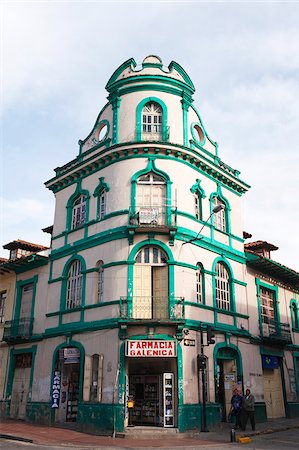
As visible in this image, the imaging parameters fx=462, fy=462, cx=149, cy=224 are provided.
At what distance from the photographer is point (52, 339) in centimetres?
2223

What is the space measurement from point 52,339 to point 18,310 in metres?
4.28

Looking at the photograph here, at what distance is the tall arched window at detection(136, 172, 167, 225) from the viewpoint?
2016cm

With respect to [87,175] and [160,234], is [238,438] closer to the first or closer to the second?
[160,234]

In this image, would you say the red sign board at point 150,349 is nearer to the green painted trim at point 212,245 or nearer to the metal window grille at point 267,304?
the green painted trim at point 212,245

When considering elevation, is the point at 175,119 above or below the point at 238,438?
above

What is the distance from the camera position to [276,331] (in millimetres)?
25188

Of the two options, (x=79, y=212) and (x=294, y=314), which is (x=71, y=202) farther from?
(x=294, y=314)

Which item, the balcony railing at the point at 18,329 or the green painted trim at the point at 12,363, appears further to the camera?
the balcony railing at the point at 18,329

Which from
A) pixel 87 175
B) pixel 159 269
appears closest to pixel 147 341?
pixel 159 269

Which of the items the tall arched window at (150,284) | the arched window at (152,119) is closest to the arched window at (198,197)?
the arched window at (152,119)

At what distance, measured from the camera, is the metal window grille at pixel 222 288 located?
22.0 m

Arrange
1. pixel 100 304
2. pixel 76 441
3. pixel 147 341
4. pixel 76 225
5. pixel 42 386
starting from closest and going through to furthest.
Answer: pixel 76 441, pixel 147 341, pixel 100 304, pixel 42 386, pixel 76 225

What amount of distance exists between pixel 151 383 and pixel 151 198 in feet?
26.1

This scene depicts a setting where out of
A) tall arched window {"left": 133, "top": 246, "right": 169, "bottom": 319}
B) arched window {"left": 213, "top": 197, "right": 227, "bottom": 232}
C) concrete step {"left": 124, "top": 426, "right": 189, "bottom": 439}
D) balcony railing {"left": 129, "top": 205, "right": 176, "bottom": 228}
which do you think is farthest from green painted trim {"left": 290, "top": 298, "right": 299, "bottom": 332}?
concrete step {"left": 124, "top": 426, "right": 189, "bottom": 439}
